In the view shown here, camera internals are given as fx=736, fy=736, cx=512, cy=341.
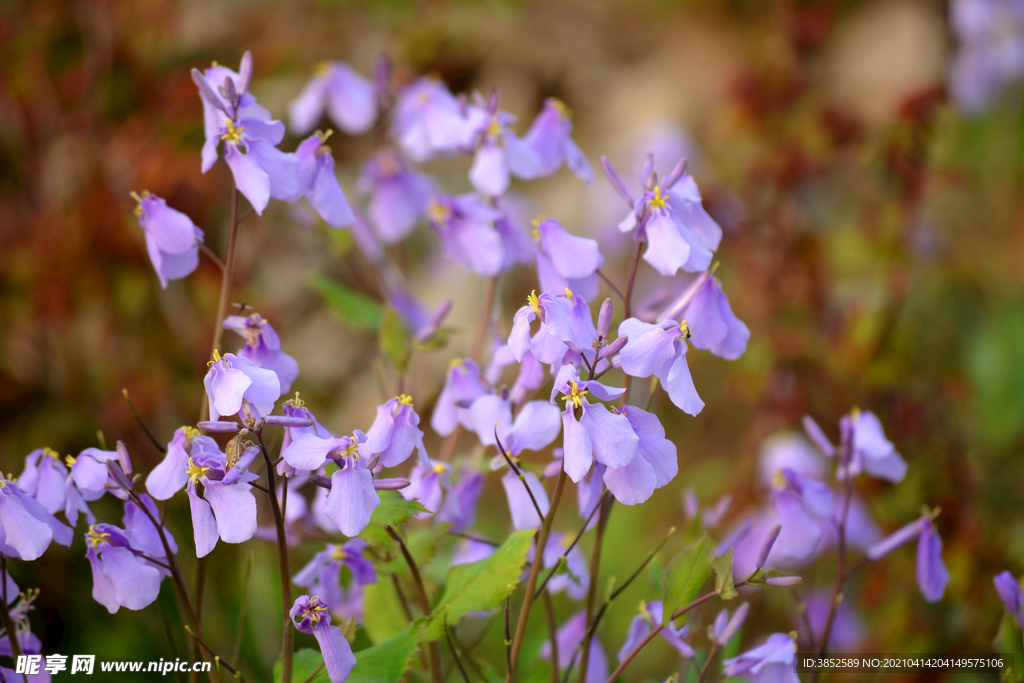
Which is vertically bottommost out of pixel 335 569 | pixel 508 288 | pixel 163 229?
pixel 508 288

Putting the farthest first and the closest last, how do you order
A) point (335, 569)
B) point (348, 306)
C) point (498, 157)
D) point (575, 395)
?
point (348, 306) < point (498, 157) < point (335, 569) < point (575, 395)

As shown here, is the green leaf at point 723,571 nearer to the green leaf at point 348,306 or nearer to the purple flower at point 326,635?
the purple flower at point 326,635

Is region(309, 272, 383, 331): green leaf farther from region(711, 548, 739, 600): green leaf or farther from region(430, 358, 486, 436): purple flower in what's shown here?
region(711, 548, 739, 600): green leaf

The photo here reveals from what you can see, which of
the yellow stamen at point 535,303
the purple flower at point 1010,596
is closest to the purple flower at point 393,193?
the yellow stamen at point 535,303

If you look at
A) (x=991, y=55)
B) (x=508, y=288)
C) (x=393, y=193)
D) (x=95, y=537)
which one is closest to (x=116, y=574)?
(x=95, y=537)

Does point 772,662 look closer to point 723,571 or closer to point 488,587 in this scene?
point 723,571

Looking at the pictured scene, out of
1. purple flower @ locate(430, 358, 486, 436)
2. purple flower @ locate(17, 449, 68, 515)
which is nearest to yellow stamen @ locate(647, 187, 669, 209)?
purple flower @ locate(430, 358, 486, 436)
